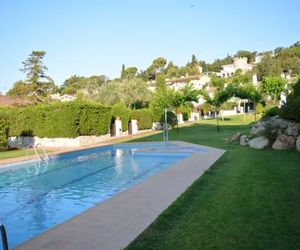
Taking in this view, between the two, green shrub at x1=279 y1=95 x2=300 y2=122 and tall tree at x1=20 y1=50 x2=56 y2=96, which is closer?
green shrub at x1=279 y1=95 x2=300 y2=122

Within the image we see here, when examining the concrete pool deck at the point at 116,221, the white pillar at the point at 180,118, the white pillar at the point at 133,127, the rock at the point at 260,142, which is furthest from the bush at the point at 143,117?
the concrete pool deck at the point at 116,221

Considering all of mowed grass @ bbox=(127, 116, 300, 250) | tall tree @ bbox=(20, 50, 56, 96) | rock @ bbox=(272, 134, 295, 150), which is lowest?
mowed grass @ bbox=(127, 116, 300, 250)

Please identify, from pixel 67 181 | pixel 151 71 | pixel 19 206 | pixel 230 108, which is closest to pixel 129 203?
pixel 19 206

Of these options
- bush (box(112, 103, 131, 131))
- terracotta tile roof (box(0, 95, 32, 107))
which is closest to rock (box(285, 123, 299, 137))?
bush (box(112, 103, 131, 131))

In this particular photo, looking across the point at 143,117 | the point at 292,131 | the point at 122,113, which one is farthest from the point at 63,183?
the point at 143,117

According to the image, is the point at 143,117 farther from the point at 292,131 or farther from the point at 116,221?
the point at 116,221

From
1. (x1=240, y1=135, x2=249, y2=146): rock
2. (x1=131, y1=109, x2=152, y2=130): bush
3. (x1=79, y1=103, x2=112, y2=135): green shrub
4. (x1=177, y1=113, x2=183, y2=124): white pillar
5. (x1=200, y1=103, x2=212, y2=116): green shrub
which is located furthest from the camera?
(x1=200, y1=103, x2=212, y2=116): green shrub

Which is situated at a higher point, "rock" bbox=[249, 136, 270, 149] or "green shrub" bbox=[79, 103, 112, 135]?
"green shrub" bbox=[79, 103, 112, 135]

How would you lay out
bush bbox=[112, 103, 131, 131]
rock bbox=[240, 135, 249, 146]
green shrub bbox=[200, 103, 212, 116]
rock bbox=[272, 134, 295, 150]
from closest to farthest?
rock bbox=[272, 134, 295, 150] → rock bbox=[240, 135, 249, 146] → bush bbox=[112, 103, 131, 131] → green shrub bbox=[200, 103, 212, 116]

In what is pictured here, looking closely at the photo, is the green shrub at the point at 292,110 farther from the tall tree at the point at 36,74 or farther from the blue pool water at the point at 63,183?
the tall tree at the point at 36,74

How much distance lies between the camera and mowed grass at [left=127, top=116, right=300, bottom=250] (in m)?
4.88

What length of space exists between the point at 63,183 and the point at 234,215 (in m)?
7.66

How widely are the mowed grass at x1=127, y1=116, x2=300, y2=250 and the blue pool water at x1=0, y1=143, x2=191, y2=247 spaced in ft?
8.53

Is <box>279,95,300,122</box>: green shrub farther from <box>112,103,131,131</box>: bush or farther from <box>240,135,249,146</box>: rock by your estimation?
<box>112,103,131,131</box>: bush
